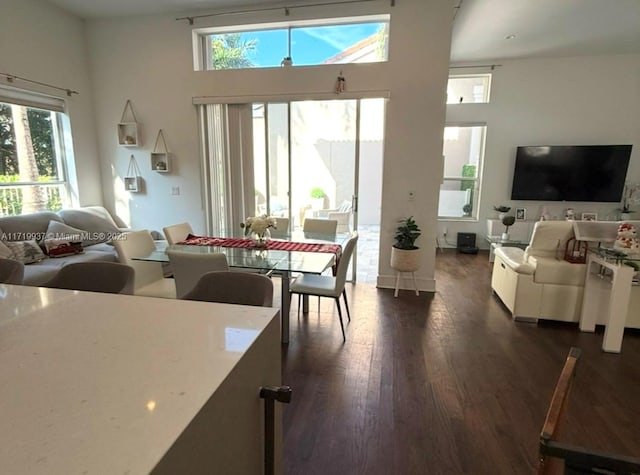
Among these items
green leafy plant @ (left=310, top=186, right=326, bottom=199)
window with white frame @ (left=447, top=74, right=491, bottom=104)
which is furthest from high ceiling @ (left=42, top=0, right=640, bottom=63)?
green leafy plant @ (left=310, top=186, right=326, bottom=199)

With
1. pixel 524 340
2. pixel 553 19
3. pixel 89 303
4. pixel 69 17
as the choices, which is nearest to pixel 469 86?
pixel 553 19

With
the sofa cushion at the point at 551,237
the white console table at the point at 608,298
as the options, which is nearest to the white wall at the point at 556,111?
the sofa cushion at the point at 551,237

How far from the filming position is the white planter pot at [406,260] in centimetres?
392

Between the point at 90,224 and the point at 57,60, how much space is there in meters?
2.09

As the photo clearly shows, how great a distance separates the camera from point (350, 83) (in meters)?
4.03

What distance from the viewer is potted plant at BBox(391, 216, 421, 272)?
3.92 m

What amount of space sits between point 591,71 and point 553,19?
1923 mm

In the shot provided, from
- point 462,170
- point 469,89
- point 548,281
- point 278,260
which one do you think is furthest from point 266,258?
point 469,89

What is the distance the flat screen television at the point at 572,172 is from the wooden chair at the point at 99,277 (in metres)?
6.08

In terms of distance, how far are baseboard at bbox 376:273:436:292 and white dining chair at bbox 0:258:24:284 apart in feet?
11.1

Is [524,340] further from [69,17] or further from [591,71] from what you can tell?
[69,17]

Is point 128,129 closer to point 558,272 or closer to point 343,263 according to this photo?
point 343,263

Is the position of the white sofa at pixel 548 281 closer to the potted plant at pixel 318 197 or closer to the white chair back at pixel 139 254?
the potted plant at pixel 318 197

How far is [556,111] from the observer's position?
5695mm
